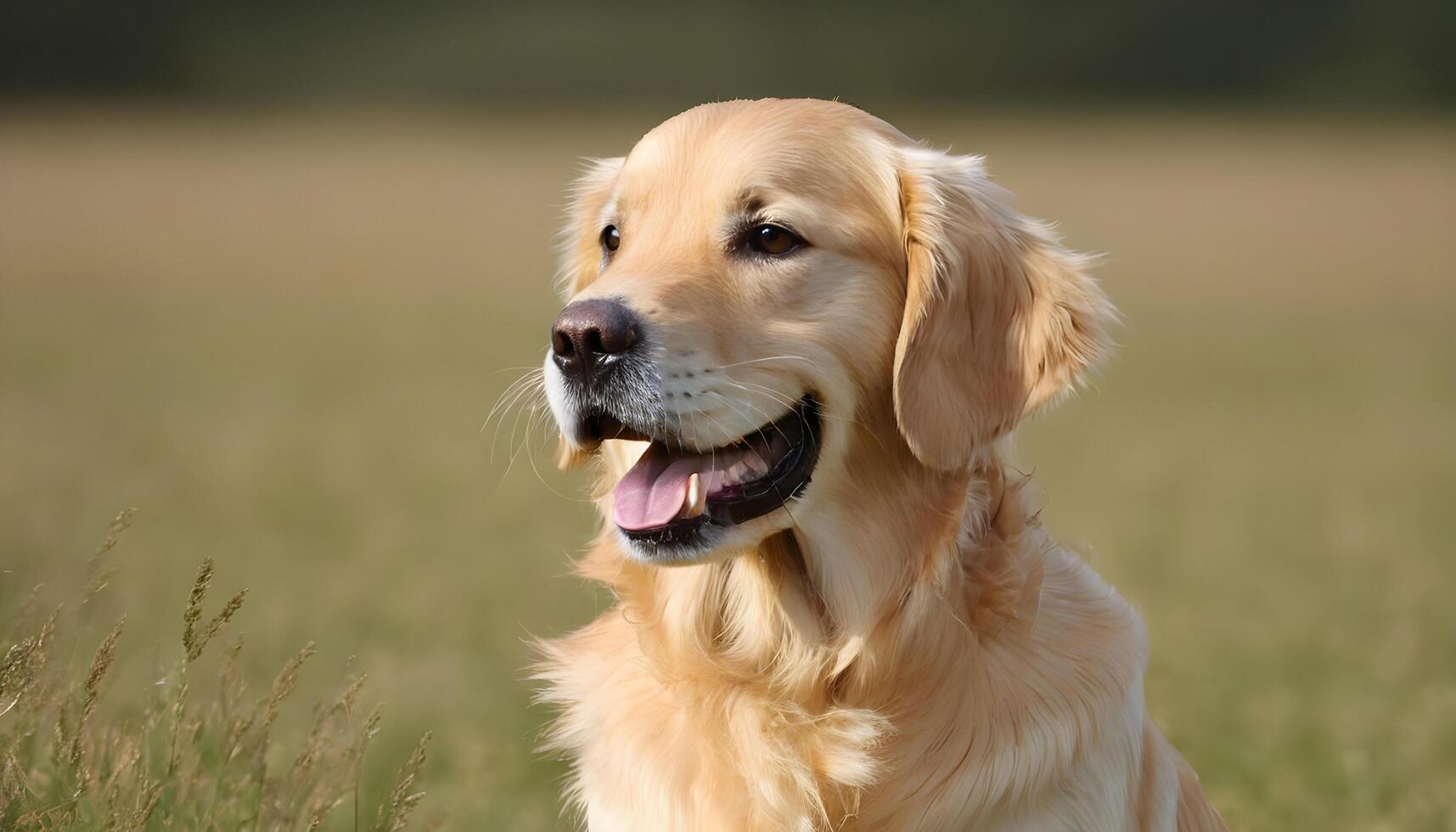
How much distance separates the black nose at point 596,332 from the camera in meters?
2.77

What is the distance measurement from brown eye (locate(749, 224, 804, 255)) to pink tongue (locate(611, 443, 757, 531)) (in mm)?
456

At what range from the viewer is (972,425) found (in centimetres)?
304

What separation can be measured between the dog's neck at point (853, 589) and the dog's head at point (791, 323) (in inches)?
2.6

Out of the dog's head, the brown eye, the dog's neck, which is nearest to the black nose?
the dog's head

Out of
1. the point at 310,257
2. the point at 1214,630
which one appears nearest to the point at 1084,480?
the point at 1214,630

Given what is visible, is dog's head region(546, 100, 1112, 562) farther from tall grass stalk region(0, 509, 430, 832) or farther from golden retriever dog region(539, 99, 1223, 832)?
tall grass stalk region(0, 509, 430, 832)

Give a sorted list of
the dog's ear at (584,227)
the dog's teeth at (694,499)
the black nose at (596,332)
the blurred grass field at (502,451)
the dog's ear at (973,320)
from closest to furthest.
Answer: the black nose at (596,332), the dog's teeth at (694,499), the dog's ear at (973,320), the dog's ear at (584,227), the blurred grass field at (502,451)

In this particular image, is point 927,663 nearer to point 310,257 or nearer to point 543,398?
point 543,398

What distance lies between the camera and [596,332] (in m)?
2.78

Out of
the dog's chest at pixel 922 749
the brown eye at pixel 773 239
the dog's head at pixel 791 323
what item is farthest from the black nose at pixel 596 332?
the dog's chest at pixel 922 749

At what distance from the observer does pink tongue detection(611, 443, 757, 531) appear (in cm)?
290

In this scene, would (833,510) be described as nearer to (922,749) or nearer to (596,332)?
(922,749)

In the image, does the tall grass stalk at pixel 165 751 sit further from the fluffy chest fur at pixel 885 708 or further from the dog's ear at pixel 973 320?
the dog's ear at pixel 973 320

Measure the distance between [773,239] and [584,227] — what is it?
0.94 meters
